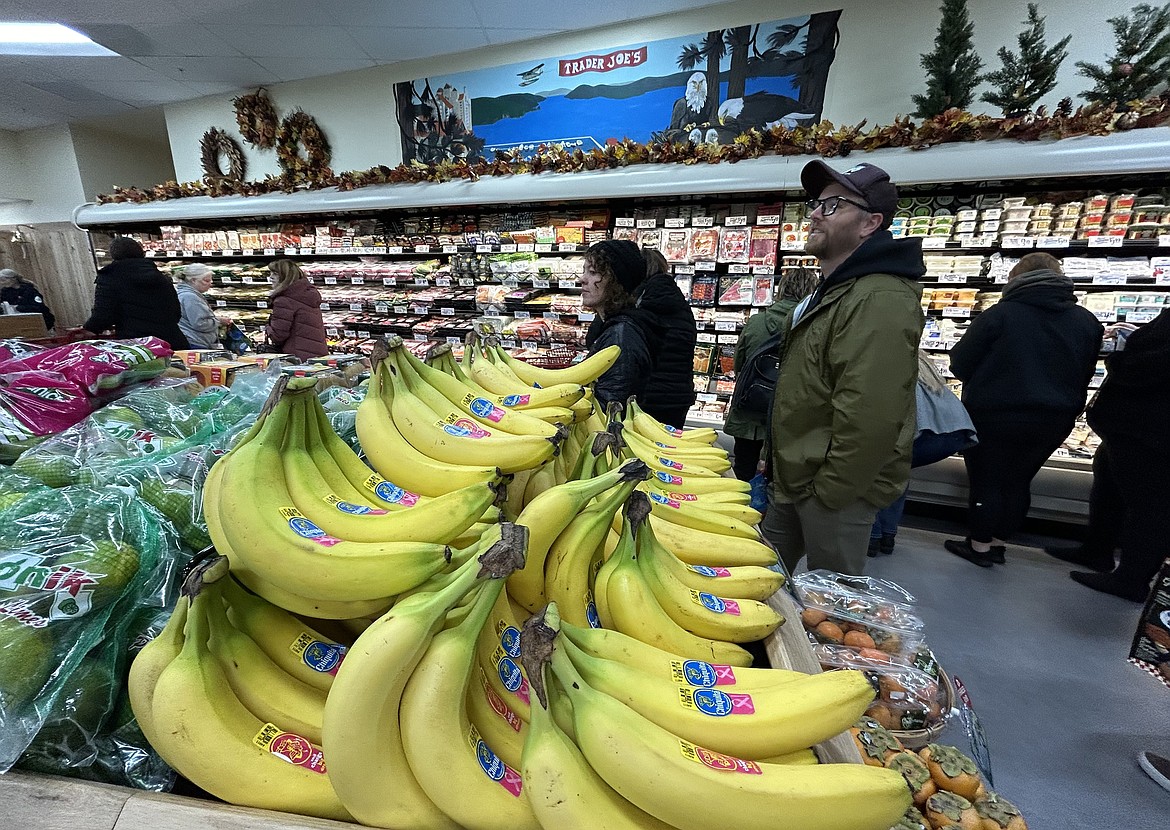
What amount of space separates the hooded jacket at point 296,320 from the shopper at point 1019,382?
182 inches

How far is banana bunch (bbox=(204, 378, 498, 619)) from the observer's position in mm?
562

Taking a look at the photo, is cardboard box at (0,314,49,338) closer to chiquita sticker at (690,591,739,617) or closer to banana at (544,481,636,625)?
banana at (544,481,636,625)

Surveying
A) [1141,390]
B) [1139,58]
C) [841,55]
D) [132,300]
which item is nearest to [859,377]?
[1141,390]

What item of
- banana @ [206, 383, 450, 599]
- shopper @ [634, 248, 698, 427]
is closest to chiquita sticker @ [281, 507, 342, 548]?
banana @ [206, 383, 450, 599]

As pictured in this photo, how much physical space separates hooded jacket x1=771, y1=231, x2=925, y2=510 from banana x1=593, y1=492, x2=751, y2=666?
112cm

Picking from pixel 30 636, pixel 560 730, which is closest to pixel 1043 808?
pixel 560 730

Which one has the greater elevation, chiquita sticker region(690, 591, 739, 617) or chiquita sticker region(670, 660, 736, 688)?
chiquita sticker region(670, 660, 736, 688)

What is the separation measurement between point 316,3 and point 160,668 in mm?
5341

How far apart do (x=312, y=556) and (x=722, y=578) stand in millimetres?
728

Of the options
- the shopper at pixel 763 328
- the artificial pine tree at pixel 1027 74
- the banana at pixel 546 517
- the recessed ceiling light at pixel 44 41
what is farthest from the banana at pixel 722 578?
the recessed ceiling light at pixel 44 41

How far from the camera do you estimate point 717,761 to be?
525 millimetres

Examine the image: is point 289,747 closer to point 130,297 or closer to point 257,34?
point 130,297

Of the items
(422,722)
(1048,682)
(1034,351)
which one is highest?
(1034,351)

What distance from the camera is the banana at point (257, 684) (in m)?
0.59
